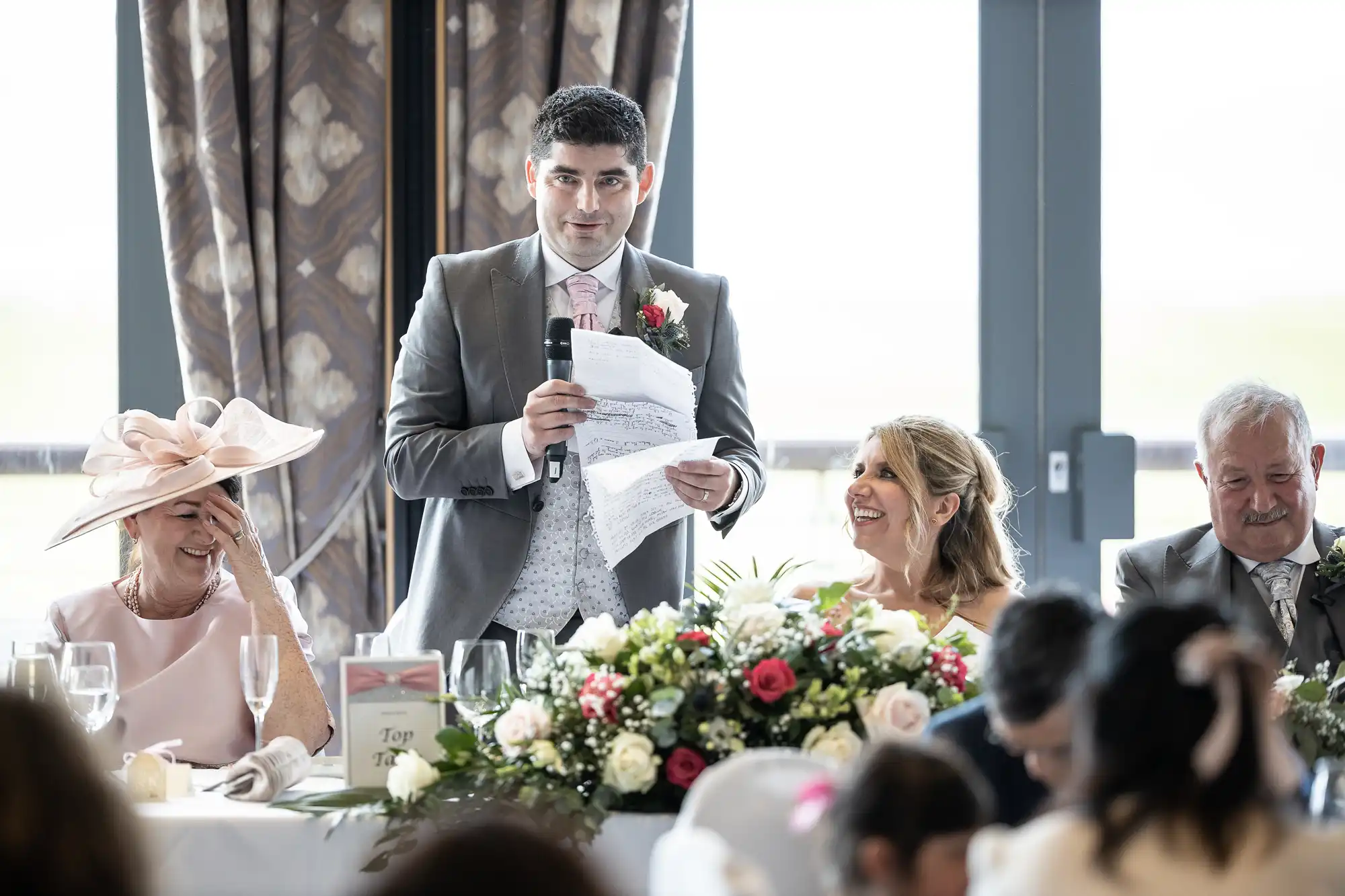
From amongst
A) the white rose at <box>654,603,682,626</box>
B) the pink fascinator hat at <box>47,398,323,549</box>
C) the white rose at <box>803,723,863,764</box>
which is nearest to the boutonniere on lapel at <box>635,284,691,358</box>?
the pink fascinator hat at <box>47,398,323,549</box>

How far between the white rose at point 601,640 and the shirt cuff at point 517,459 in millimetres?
800

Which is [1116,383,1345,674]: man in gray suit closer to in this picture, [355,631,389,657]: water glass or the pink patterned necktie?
the pink patterned necktie

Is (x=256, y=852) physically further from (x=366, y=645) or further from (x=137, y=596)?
(x=137, y=596)

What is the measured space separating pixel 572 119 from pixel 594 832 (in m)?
1.62

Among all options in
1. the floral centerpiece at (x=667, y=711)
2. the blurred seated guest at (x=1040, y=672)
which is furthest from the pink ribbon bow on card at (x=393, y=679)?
the blurred seated guest at (x=1040, y=672)

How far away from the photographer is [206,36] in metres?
3.84

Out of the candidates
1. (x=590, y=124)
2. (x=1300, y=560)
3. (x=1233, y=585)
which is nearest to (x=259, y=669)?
(x=590, y=124)

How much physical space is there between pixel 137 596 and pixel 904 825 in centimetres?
204

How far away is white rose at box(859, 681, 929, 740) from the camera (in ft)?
5.78

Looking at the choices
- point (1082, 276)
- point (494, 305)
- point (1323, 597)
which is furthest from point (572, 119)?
point (1082, 276)

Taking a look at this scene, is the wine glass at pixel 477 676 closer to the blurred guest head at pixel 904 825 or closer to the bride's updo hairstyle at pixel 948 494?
the blurred guest head at pixel 904 825

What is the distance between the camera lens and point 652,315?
289 centimetres

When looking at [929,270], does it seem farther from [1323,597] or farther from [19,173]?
[19,173]

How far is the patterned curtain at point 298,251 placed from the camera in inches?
154
